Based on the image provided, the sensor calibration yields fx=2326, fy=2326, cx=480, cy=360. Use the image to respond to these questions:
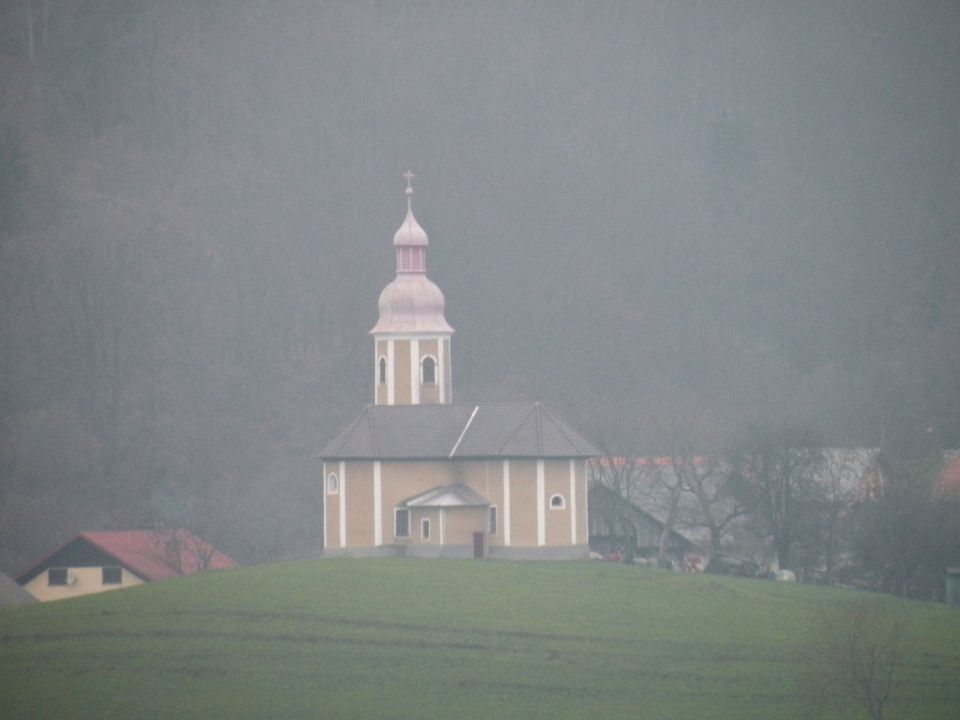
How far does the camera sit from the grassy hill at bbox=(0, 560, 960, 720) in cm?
5119

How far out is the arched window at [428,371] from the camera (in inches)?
3019

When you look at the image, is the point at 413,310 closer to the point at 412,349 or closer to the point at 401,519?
the point at 412,349

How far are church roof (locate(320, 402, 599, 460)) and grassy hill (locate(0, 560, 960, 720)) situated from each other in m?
5.84

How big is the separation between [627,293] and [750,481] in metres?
82.0

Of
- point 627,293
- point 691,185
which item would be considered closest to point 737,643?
point 627,293

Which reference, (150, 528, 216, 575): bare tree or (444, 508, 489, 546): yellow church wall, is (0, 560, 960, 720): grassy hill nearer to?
(444, 508, 489, 546): yellow church wall

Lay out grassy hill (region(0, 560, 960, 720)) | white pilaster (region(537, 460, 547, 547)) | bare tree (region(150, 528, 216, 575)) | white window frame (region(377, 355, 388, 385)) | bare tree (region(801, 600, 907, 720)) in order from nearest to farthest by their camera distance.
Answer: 1. bare tree (region(801, 600, 907, 720))
2. grassy hill (region(0, 560, 960, 720))
3. white pilaster (region(537, 460, 547, 547))
4. white window frame (region(377, 355, 388, 385))
5. bare tree (region(150, 528, 216, 575))

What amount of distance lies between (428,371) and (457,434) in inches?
145

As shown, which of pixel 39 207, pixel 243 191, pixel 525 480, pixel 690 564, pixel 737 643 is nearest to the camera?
pixel 737 643

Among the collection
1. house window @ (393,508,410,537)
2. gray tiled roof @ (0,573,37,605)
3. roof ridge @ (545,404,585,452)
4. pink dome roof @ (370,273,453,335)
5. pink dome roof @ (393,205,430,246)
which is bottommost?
gray tiled roof @ (0,573,37,605)

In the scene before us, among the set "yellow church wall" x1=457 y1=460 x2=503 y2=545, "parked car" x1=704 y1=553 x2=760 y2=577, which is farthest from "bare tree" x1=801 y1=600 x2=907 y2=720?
"parked car" x1=704 y1=553 x2=760 y2=577

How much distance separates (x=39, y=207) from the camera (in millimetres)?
130500

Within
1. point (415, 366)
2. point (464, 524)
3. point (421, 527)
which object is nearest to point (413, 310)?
point (415, 366)

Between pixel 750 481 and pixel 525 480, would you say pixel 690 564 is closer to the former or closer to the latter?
pixel 750 481
